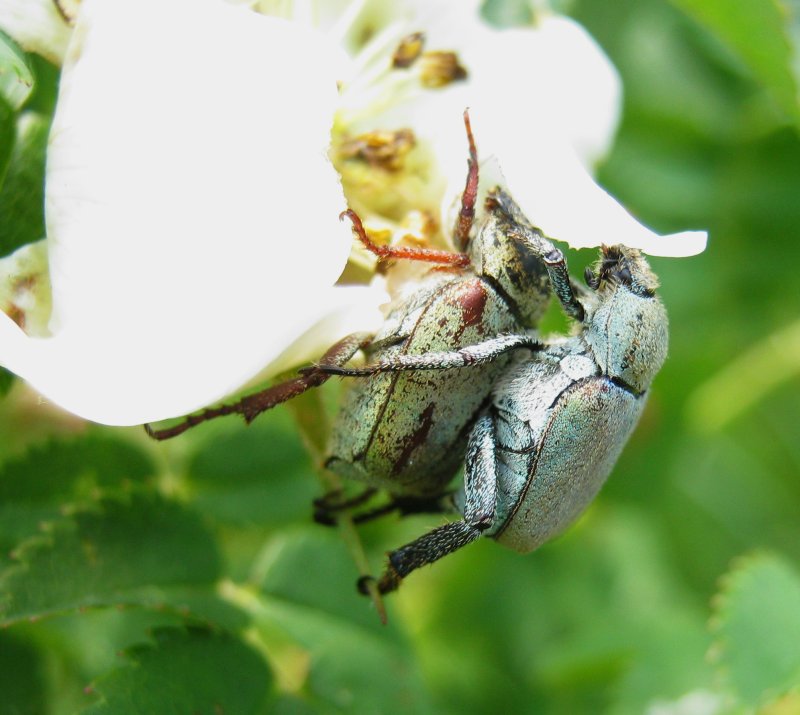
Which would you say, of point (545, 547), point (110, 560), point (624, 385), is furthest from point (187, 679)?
point (545, 547)

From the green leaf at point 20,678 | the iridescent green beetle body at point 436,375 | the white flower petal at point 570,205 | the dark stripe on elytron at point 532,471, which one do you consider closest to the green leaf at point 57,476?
the green leaf at point 20,678

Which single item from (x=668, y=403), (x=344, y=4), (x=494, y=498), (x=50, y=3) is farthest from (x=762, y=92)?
(x=50, y=3)

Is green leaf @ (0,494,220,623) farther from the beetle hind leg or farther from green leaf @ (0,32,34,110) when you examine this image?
green leaf @ (0,32,34,110)

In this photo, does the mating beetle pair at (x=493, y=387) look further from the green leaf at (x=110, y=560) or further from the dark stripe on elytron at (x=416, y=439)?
the green leaf at (x=110, y=560)

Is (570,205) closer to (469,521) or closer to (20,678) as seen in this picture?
(469,521)

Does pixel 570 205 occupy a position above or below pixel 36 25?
below

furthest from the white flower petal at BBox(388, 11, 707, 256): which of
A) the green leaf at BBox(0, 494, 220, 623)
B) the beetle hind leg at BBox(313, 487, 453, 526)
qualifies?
the green leaf at BBox(0, 494, 220, 623)

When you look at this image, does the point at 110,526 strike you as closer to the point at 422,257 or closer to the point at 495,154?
the point at 422,257
